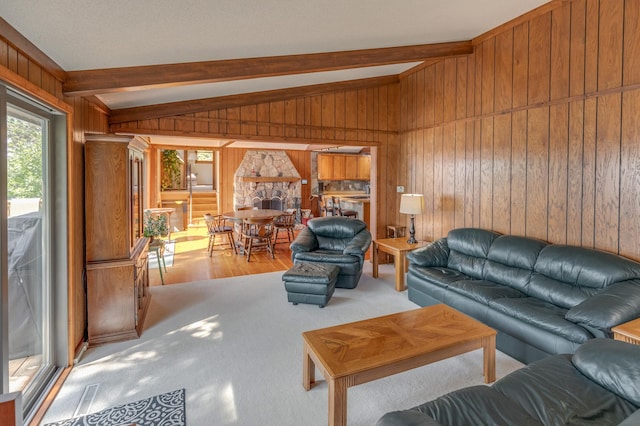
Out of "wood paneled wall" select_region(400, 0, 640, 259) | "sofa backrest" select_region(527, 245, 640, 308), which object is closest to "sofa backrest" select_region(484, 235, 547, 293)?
"sofa backrest" select_region(527, 245, 640, 308)

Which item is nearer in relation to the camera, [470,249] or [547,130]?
[547,130]

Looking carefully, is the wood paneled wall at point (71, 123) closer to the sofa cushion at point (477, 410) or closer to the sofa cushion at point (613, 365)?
the sofa cushion at point (477, 410)

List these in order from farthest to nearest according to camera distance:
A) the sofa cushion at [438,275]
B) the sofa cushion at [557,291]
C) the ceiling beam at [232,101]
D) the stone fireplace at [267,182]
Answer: the stone fireplace at [267,182], the ceiling beam at [232,101], the sofa cushion at [438,275], the sofa cushion at [557,291]

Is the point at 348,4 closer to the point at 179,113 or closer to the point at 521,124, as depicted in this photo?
the point at 521,124

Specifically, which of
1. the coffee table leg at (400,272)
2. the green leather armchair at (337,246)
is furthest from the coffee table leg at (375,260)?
the coffee table leg at (400,272)

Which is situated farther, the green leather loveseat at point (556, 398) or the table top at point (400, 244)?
the table top at point (400, 244)

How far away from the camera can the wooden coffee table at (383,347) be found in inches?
71.8

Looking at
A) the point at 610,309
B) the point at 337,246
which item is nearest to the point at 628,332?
the point at 610,309

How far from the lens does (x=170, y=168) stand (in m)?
10.0

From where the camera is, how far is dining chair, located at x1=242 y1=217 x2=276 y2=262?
20.0ft

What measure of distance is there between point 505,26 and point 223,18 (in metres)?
3.42

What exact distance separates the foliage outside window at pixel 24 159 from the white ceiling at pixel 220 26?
0.51 metres

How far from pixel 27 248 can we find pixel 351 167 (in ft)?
30.6

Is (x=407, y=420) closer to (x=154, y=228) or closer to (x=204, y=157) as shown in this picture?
(x=154, y=228)
